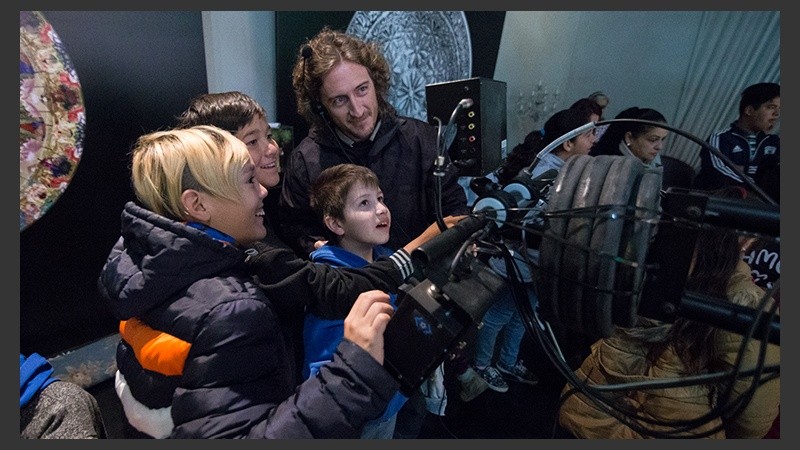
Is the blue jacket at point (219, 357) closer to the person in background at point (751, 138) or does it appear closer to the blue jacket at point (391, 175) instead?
the blue jacket at point (391, 175)

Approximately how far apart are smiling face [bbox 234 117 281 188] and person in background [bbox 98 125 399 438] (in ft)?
0.94

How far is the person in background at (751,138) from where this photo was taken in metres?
2.01

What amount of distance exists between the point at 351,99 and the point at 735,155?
2.18 m

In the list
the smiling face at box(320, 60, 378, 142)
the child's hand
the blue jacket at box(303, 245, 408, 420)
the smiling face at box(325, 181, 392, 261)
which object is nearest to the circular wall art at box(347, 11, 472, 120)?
the smiling face at box(320, 60, 378, 142)

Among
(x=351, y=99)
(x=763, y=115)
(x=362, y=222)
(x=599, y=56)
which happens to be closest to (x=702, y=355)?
(x=362, y=222)

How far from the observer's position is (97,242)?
151cm

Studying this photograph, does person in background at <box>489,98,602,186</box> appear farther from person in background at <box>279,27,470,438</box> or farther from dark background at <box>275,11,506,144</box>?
dark background at <box>275,11,506,144</box>

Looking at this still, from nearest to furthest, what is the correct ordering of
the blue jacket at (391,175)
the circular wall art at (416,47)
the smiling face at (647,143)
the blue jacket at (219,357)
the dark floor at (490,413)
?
the blue jacket at (219,357)
the blue jacket at (391,175)
the dark floor at (490,413)
the smiling face at (647,143)
the circular wall art at (416,47)

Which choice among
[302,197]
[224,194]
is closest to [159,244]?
[224,194]

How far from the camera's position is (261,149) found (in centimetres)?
106

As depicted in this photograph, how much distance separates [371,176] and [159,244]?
62 cm

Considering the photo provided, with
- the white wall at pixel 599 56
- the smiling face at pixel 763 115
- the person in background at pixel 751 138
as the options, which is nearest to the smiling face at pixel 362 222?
the person in background at pixel 751 138

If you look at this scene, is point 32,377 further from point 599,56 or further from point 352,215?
point 599,56

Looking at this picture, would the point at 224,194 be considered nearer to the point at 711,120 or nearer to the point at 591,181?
the point at 591,181
